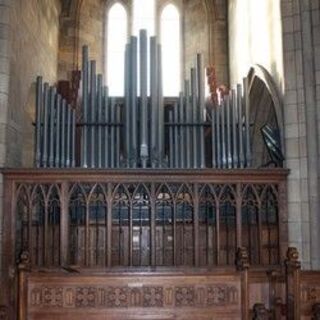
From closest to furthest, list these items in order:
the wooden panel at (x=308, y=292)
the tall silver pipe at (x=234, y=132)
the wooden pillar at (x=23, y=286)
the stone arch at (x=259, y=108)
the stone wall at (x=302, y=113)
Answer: the wooden pillar at (x=23, y=286)
the wooden panel at (x=308, y=292)
the stone wall at (x=302, y=113)
the tall silver pipe at (x=234, y=132)
the stone arch at (x=259, y=108)

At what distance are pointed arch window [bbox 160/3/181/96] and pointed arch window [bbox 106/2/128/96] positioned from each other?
92 cm

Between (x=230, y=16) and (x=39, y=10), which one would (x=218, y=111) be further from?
(x=230, y=16)

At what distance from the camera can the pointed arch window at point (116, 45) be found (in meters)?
13.1

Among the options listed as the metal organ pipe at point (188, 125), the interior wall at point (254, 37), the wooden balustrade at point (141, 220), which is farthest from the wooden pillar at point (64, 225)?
the interior wall at point (254, 37)

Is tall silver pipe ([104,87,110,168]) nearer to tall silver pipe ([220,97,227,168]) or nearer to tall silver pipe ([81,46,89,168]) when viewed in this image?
tall silver pipe ([81,46,89,168])

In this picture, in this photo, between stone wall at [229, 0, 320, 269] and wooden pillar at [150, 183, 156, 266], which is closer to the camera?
stone wall at [229, 0, 320, 269]

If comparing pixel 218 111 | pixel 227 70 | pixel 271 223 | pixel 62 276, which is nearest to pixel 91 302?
pixel 62 276

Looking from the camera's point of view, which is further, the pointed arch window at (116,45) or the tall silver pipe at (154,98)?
the pointed arch window at (116,45)

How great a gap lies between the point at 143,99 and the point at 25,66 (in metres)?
1.94

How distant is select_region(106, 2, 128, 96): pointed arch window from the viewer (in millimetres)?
13141

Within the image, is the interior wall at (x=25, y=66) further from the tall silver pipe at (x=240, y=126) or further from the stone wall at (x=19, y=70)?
the tall silver pipe at (x=240, y=126)

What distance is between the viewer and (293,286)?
529 cm

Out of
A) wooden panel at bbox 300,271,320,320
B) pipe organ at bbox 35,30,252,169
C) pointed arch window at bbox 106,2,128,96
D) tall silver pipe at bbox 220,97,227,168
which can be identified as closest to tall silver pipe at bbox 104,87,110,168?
pipe organ at bbox 35,30,252,169

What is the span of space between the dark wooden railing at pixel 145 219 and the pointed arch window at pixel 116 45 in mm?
5935
